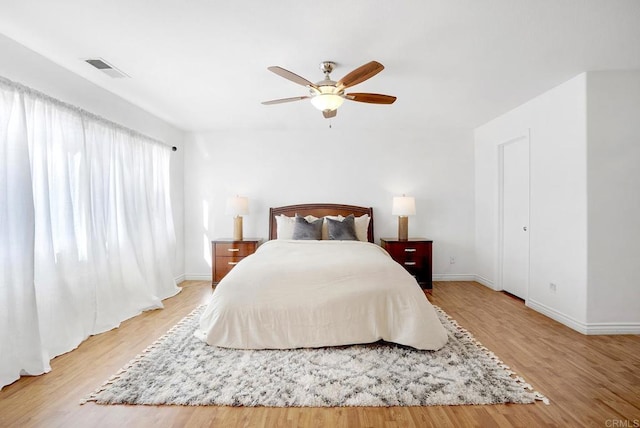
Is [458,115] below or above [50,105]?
above

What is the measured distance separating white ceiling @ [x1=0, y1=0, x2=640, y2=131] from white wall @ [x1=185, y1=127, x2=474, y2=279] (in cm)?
145

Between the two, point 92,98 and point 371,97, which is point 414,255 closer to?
point 371,97

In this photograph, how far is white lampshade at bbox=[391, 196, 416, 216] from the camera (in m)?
4.60

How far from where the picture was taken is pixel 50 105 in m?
2.56

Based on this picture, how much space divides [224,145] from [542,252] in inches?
182

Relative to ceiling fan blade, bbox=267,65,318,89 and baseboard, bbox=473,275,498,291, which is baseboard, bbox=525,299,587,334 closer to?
baseboard, bbox=473,275,498,291

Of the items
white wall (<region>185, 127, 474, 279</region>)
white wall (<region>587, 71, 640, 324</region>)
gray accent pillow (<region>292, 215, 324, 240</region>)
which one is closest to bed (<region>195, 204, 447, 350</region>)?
gray accent pillow (<region>292, 215, 324, 240</region>)

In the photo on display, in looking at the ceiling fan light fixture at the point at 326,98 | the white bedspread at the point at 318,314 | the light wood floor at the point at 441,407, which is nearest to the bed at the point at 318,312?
the white bedspread at the point at 318,314

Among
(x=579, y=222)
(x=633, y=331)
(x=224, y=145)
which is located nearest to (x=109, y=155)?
(x=224, y=145)

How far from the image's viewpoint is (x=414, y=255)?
455cm

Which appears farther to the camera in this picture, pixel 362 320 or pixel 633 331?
pixel 633 331

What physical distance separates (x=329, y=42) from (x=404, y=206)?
9.20 ft

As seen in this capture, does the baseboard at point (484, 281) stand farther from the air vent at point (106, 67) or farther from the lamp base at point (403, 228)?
the air vent at point (106, 67)

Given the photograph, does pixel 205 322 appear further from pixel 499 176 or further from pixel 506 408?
pixel 499 176
